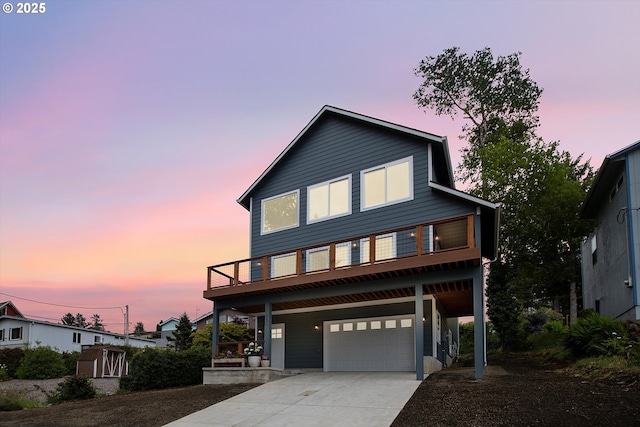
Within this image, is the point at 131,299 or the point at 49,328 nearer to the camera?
the point at 49,328

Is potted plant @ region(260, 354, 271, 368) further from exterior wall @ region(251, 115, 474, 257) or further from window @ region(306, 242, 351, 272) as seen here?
exterior wall @ region(251, 115, 474, 257)

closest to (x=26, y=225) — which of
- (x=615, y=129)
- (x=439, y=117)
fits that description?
(x=439, y=117)

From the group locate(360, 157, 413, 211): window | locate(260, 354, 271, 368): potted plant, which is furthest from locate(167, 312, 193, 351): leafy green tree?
locate(360, 157, 413, 211): window

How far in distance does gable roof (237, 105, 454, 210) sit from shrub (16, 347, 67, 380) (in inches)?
816

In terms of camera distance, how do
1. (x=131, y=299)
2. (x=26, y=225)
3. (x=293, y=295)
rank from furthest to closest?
(x=131, y=299) → (x=26, y=225) → (x=293, y=295)

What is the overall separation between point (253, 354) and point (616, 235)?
14219 mm

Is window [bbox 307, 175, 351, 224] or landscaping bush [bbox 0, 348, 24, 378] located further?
landscaping bush [bbox 0, 348, 24, 378]

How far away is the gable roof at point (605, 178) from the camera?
18.2 metres

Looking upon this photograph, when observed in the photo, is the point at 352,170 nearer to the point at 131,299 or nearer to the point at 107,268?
the point at 107,268

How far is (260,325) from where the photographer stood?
22234mm

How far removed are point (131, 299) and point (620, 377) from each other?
152 feet

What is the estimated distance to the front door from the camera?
21016 mm

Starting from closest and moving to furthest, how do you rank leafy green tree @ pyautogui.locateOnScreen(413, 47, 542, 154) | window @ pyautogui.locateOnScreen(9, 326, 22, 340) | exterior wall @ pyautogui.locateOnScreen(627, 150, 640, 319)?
exterior wall @ pyautogui.locateOnScreen(627, 150, 640, 319) → leafy green tree @ pyautogui.locateOnScreen(413, 47, 542, 154) → window @ pyautogui.locateOnScreen(9, 326, 22, 340)

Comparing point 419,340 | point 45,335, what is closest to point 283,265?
point 419,340
